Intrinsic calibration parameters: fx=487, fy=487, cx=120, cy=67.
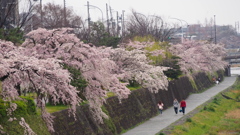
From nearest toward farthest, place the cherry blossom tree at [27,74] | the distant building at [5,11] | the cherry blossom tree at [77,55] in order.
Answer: the cherry blossom tree at [27,74]
the cherry blossom tree at [77,55]
the distant building at [5,11]

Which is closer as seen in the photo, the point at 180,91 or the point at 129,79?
the point at 129,79

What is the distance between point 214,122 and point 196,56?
27.8m

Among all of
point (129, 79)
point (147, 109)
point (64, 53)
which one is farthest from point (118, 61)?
point (64, 53)

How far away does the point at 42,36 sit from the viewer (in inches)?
920

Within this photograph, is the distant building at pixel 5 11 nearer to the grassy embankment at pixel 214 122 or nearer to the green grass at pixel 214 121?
the grassy embankment at pixel 214 122

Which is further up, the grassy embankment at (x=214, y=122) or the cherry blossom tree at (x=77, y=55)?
the cherry blossom tree at (x=77, y=55)

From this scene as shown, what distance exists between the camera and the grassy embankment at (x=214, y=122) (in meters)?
28.7

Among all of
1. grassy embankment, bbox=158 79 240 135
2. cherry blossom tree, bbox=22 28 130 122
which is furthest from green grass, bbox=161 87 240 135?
cherry blossom tree, bbox=22 28 130 122

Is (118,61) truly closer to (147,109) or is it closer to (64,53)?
(147,109)

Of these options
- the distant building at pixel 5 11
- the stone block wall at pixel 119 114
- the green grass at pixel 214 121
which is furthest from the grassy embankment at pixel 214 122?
the distant building at pixel 5 11

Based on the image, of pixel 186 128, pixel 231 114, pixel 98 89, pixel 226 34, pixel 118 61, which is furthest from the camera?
pixel 226 34

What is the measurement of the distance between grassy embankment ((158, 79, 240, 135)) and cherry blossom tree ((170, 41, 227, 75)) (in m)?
9.94

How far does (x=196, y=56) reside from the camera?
204 ft

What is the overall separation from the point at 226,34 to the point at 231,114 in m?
156
